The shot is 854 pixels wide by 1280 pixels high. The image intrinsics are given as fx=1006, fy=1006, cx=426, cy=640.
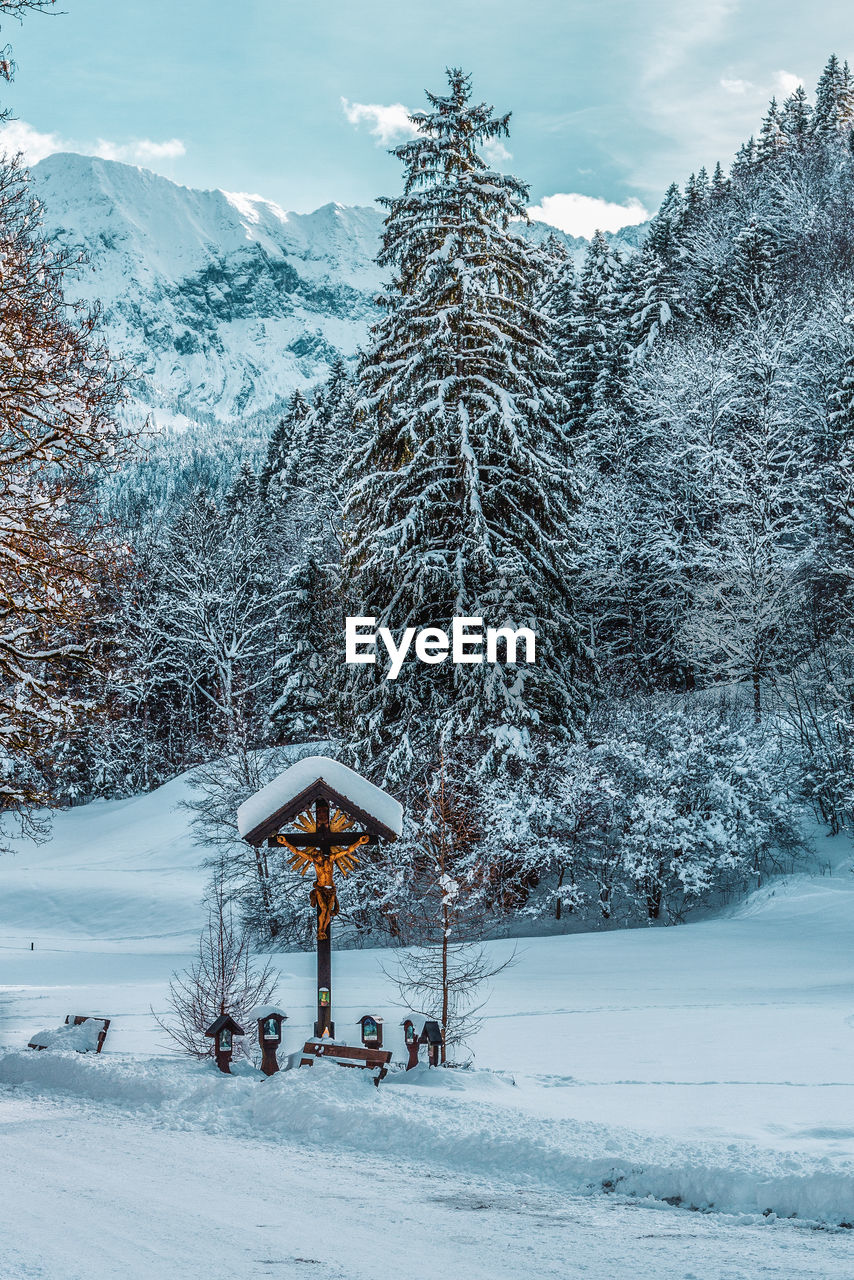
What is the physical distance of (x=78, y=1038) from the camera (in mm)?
9797

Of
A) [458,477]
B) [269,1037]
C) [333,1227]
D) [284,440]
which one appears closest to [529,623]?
[458,477]

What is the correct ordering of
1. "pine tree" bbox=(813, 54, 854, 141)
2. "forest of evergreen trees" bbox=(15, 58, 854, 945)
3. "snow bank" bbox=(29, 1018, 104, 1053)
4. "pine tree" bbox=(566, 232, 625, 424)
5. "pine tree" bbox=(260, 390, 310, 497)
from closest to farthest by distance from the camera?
"snow bank" bbox=(29, 1018, 104, 1053), "forest of evergreen trees" bbox=(15, 58, 854, 945), "pine tree" bbox=(566, 232, 625, 424), "pine tree" bbox=(260, 390, 310, 497), "pine tree" bbox=(813, 54, 854, 141)

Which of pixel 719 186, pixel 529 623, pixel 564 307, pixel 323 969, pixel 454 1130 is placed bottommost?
pixel 454 1130

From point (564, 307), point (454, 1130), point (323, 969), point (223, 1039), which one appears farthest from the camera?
point (564, 307)

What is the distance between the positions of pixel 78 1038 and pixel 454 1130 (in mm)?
4783

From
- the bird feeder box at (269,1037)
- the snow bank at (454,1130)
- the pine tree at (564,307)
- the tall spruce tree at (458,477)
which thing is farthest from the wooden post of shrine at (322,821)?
the pine tree at (564,307)

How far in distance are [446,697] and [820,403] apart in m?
26.1

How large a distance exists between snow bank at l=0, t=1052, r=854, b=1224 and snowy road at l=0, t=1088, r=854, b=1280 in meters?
0.20

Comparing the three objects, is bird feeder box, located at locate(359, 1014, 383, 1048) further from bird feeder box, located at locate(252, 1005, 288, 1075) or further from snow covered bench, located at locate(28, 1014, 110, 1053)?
snow covered bench, located at locate(28, 1014, 110, 1053)

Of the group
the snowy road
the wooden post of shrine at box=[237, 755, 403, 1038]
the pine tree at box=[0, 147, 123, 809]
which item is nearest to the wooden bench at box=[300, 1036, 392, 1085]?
the wooden post of shrine at box=[237, 755, 403, 1038]

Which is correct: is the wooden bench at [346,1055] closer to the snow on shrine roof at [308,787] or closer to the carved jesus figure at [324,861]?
the carved jesus figure at [324,861]

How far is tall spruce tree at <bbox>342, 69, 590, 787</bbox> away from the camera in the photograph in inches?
795

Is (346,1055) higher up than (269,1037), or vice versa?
(269,1037)

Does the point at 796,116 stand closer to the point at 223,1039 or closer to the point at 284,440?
the point at 284,440
